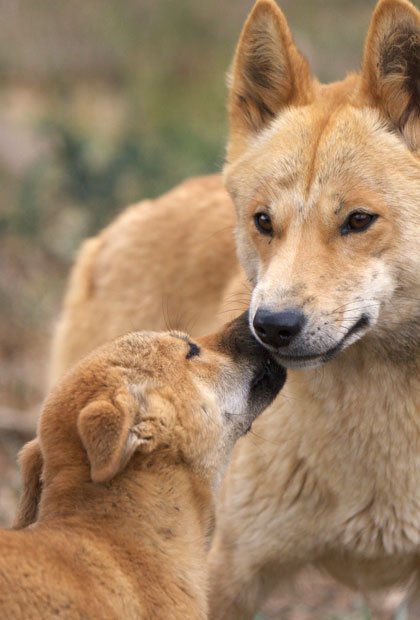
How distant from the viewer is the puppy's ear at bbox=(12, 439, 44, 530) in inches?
180

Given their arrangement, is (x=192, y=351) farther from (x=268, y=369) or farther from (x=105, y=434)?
(x=105, y=434)

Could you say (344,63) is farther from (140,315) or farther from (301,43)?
(140,315)

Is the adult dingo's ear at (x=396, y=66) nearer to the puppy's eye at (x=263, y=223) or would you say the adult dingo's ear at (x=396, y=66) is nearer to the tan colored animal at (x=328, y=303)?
the tan colored animal at (x=328, y=303)

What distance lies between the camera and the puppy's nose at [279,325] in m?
4.36

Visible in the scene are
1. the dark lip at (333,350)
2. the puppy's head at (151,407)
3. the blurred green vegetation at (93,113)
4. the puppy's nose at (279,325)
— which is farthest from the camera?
the blurred green vegetation at (93,113)

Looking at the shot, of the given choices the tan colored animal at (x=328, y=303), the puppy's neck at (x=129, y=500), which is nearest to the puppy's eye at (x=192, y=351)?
the tan colored animal at (x=328, y=303)

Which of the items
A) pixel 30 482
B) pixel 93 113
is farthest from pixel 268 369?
pixel 93 113

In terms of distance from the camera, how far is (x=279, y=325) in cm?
437

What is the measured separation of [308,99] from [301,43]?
9233mm

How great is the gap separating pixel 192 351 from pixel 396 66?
156 cm

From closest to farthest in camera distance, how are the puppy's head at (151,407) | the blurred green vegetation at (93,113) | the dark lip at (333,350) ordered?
the puppy's head at (151,407) < the dark lip at (333,350) < the blurred green vegetation at (93,113)

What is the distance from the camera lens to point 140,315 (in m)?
6.56

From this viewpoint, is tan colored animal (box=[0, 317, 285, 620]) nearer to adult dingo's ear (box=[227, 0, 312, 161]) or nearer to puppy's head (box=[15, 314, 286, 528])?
puppy's head (box=[15, 314, 286, 528])

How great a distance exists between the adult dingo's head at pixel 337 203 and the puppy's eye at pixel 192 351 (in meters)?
0.32
